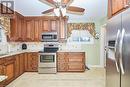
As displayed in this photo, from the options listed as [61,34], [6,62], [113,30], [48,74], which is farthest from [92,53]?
[113,30]

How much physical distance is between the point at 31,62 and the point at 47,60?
0.70 m

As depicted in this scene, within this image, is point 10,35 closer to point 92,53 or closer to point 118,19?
point 92,53

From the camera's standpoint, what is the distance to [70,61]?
757 cm

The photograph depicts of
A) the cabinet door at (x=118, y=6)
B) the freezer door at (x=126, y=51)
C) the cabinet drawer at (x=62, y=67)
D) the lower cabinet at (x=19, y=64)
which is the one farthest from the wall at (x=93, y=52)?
the freezer door at (x=126, y=51)

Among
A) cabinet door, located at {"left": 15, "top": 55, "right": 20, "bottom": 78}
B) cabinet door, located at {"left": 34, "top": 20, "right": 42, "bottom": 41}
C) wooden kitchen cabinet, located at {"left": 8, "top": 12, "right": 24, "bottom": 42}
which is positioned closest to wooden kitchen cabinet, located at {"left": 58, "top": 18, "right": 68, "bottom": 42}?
cabinet door, located at {"left": 34, "top": 20, "right": 42, "bottom": 41}

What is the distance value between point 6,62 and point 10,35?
169 cm

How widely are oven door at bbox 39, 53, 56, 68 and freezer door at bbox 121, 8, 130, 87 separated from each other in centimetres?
544

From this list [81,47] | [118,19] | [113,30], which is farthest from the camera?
[81,47]

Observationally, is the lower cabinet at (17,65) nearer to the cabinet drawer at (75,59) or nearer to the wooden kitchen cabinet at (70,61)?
the wooden kitchen cabinet at (70,61)

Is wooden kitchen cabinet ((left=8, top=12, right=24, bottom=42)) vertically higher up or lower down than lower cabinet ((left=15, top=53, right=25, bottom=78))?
higher up

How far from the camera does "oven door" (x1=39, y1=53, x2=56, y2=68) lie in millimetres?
7375

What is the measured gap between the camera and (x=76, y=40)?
8.84 meters

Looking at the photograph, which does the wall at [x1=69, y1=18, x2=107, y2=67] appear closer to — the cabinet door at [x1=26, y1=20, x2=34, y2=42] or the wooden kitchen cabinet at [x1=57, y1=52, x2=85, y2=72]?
the wooden kitchen cabinet at [x1=57, y1=52, x2=85, y2=72]

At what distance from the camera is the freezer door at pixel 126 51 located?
6.10ft
